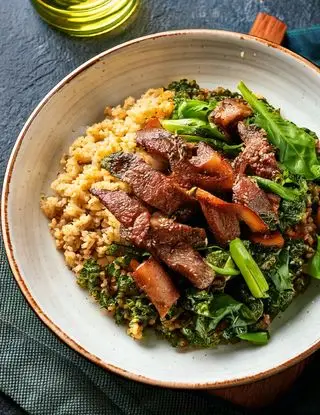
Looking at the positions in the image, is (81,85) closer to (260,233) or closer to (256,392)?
(260,233)

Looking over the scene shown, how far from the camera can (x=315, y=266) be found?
3383 mm

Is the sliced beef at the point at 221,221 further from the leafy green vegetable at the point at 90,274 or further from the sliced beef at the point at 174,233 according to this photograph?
the leafy green vegetable at the point at 90,274

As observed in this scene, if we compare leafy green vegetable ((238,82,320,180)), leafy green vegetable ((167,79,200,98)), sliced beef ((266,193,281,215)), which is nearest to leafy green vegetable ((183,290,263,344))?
sliced beef ((266,193,281,215))

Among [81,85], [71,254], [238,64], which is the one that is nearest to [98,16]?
[81,85]

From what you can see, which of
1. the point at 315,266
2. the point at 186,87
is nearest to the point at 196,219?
the point at 315,266

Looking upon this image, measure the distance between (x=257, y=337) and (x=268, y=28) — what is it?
178cm

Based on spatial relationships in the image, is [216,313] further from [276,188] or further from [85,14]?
[85,14]

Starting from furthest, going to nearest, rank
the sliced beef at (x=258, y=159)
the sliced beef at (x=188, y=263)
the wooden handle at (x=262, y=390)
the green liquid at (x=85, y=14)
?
1. the green liquid at (x=85, y=14)
2. the wooden handle at (x=262, y=390)
3. the sliced beef at (x=258, y=159)
4. the sliced beef at (x=188, y=263)

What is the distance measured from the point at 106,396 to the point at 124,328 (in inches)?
19.1

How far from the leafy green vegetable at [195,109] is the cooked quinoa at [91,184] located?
4.0 inches

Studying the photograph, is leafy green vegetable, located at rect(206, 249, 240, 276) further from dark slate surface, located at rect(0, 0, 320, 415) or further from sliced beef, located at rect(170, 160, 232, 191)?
dark slate surface, located at rect(0, 0, 320, 415)

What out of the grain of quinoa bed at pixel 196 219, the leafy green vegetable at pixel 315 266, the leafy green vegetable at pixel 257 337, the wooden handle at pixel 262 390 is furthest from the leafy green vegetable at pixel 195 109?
the wooden handle at pixel 262 390

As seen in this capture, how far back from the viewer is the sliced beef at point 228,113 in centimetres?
343

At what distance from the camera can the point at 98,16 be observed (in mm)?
4234
